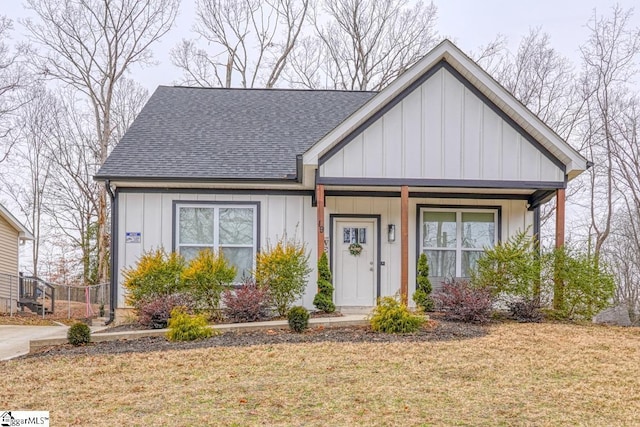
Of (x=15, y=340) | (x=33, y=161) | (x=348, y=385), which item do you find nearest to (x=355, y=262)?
(x=348, y=385)

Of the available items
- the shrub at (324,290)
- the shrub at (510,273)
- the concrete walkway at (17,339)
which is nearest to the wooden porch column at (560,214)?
the shrub at (510,273)

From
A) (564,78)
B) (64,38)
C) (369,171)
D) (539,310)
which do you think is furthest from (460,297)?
(64,38)

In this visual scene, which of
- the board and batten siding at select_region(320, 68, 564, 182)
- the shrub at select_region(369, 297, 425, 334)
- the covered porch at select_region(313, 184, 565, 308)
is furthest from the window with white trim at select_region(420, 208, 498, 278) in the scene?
the shrub at select_region(369, 297, 425, 334)

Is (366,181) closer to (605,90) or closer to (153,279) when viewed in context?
(153,279)

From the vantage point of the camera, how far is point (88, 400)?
17.5 feet

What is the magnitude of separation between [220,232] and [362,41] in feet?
52.1

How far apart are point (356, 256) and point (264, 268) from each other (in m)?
2.36

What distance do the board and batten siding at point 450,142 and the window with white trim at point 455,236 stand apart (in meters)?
1.74

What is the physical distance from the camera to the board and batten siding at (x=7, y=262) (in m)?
19.6

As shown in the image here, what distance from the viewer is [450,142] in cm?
1061

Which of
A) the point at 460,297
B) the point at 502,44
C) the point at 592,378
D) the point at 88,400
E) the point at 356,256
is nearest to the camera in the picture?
the point at 88,400

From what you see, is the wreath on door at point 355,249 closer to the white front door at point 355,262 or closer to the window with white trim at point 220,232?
the white front door at point 355,262

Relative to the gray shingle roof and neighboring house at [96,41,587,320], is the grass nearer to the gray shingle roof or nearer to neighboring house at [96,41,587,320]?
neighboring house at [96,41,587,320]

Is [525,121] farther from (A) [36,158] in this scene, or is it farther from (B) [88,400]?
(A) [36,158]
